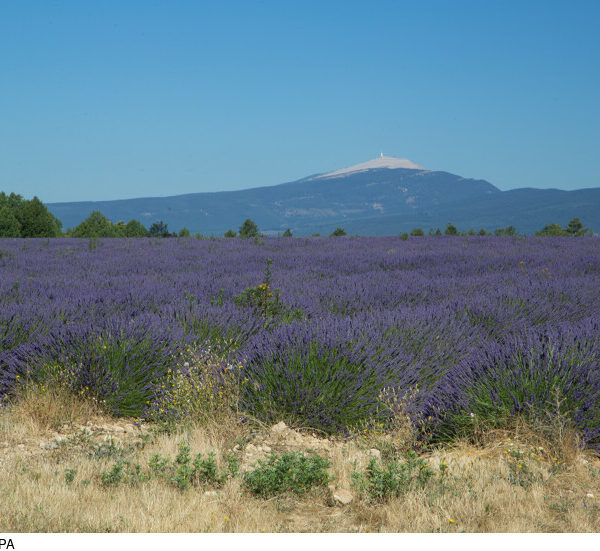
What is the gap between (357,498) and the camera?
112 inches

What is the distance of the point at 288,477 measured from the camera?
2.90 m

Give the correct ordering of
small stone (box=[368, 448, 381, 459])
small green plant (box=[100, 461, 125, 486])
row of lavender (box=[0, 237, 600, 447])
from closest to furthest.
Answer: small green plant (box=[100, 461, 125, 486]) < small stone (box=[368, 448, 381, 459]) < row of lavender (box=[0, 237, 600, 447])

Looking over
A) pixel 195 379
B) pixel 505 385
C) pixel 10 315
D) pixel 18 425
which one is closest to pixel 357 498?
pixel 505 385

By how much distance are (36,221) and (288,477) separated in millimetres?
41704

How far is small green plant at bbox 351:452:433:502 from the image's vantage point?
2793 mm

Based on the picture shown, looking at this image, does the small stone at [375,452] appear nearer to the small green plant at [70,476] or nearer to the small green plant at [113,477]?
the small green plant at [113,477]

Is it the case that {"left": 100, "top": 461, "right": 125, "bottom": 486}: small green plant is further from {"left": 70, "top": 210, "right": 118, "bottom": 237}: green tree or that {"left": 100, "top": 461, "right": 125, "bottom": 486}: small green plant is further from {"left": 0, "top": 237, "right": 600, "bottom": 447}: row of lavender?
{"left": 70, "top": 210, "right": 118, "bottom": 237}: green tree

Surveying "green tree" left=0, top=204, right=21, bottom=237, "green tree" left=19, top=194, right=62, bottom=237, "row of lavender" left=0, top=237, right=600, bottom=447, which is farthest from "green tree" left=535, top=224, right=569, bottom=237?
"green tree" left=0, top=204, right=21, bottom=237

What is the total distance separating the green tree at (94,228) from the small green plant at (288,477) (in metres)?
35.4

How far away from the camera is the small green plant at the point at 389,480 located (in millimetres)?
2793

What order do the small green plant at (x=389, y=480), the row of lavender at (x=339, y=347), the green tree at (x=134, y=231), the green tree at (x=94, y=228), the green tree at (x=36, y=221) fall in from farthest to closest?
the green tree at (x=134, y=231) < the green tree at (x=36, y=221) < the green tree at (x=94, y=228) < the row of lavender at (x=339, y=347) < the small green plant at (x=389, y=480)

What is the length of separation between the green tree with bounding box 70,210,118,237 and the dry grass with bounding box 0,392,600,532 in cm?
3493

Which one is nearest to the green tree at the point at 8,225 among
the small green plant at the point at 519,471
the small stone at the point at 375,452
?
the small stone at the point at 375,452
